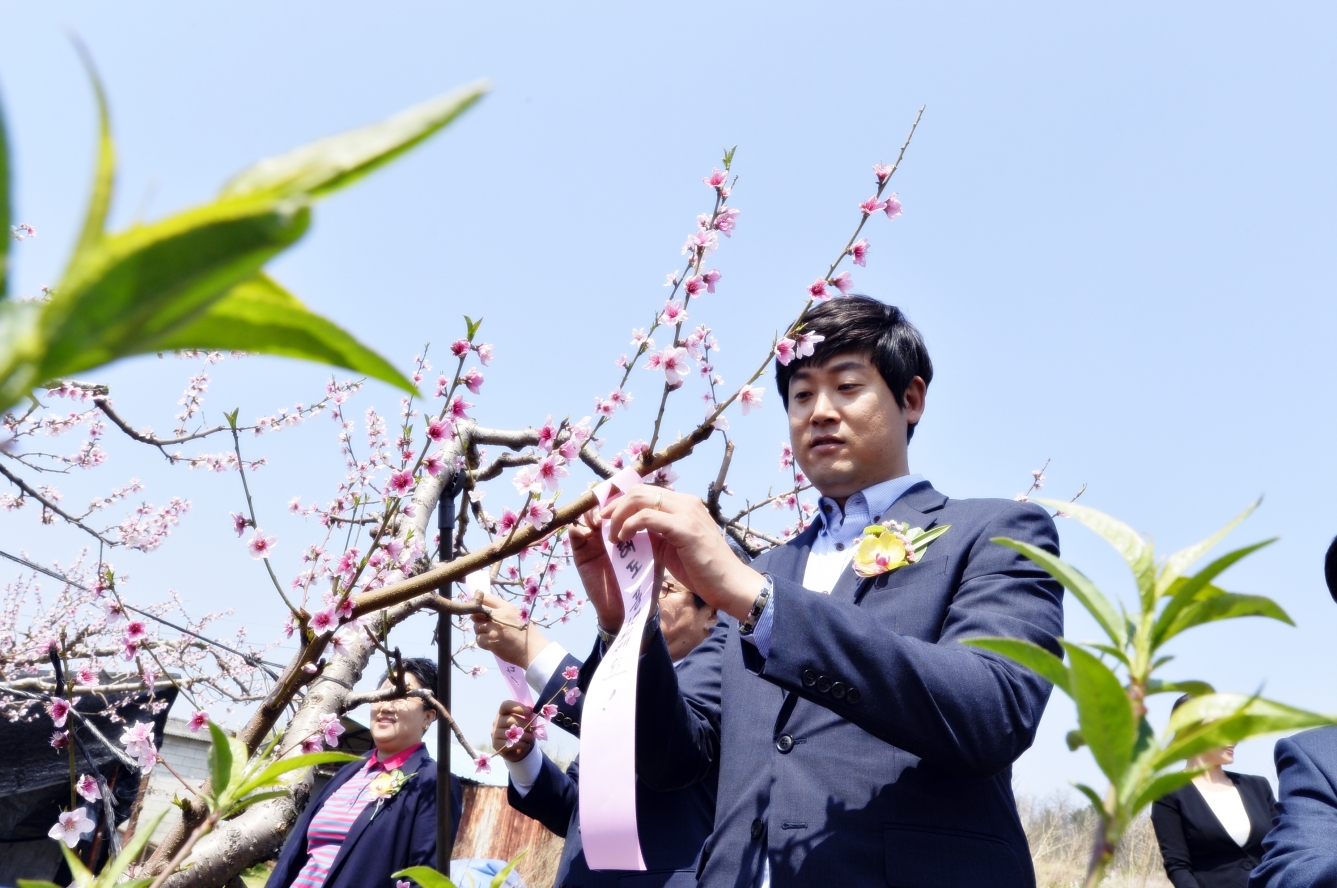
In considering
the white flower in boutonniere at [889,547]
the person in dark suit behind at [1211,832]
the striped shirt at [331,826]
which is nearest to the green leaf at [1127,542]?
the white flower in boutonniere at [889,547]

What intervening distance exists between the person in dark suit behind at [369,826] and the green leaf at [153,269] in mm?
3679

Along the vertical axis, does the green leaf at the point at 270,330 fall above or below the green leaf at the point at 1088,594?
above

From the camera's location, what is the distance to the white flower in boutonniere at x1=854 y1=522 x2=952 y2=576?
5.86 feet

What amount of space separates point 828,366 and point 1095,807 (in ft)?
5.59

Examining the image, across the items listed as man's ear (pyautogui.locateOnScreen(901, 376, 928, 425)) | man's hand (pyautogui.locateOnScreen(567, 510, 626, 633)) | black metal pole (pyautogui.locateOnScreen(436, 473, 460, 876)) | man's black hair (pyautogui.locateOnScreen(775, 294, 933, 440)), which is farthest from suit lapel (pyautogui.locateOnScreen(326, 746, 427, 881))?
man's ear (pyautogui.locateOnScreen(901, 376, 928, 425))

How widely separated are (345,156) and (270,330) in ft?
0.23

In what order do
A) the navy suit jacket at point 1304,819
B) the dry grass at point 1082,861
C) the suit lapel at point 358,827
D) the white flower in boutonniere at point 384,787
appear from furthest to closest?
the dry grass at point 1082,861, the white flower in boutonniere at point 384,787, the suit lapel at point 358,827, the navy suit jacket at point 1304,819

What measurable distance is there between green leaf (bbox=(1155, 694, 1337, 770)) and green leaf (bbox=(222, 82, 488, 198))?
1.45 feet

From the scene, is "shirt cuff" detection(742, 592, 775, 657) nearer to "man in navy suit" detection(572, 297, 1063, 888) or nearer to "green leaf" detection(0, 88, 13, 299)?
"man in navy suit" detection(572, 297, 1063, 888)

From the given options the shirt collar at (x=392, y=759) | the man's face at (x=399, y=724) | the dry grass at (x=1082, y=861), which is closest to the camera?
the shirt collar at (x=392, y=759)

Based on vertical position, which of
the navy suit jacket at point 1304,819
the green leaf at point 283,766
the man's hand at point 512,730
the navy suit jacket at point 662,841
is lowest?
the navy suit jacket at point 662,841

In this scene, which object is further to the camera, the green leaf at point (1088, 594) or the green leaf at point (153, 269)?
the green leaf at point (1088, 594)

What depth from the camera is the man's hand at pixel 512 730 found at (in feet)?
8.28

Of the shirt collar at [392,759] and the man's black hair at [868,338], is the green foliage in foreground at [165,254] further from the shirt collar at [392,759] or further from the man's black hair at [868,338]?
the shirt collar at [392,759]
